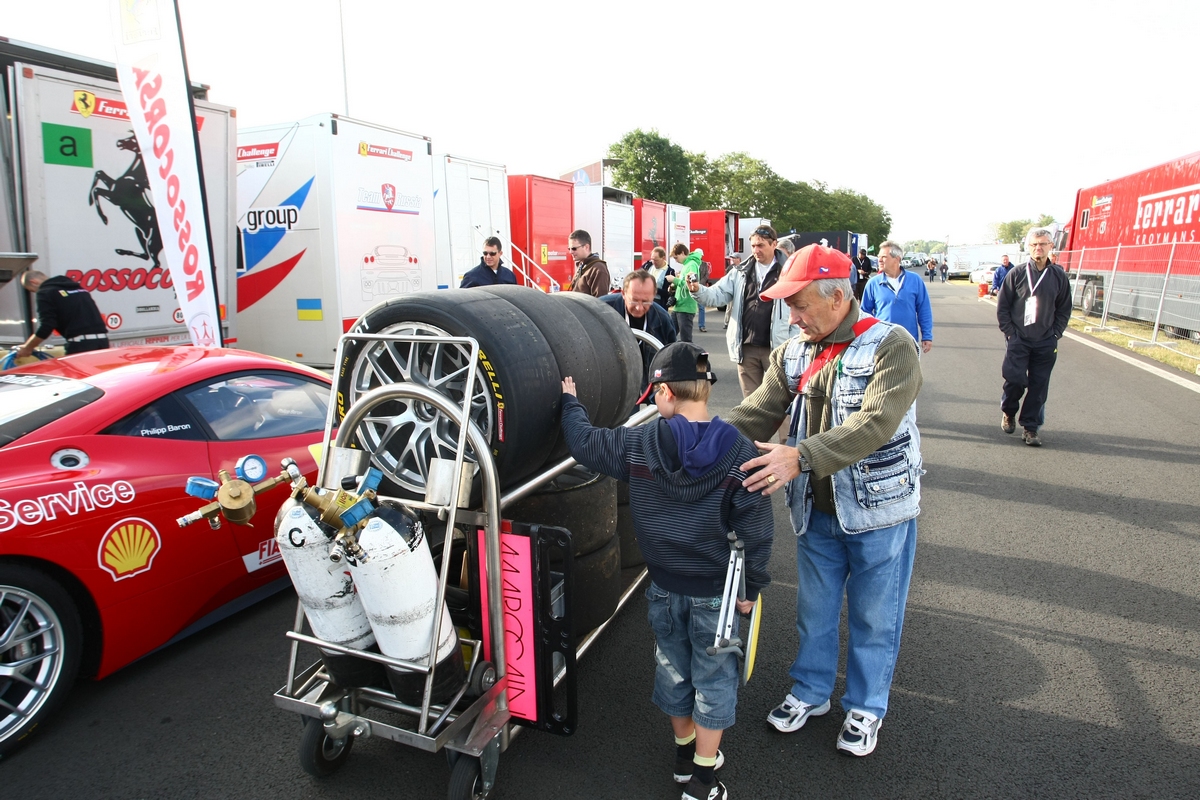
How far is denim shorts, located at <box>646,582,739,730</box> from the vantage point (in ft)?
8.16

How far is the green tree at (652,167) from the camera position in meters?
61.0

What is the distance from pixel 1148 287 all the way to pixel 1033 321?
12.7 meters

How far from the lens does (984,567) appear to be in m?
4.59

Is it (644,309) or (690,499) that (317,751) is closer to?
(690,499)

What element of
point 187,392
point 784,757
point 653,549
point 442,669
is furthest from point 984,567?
point 187,392

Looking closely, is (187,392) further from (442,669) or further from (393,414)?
(442,669)

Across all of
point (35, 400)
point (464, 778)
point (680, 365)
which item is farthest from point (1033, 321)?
point (35, 400)

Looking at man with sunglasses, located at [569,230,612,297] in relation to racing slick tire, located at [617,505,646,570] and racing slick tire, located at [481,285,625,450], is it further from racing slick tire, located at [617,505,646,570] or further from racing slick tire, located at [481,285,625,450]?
racing slick tire, located at [481,285,625,450]

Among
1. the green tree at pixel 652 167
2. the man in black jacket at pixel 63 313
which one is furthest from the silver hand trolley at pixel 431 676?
the green tree at pixel 652 167

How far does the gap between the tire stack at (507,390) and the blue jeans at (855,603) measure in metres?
0.90

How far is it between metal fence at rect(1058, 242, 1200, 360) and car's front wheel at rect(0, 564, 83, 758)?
1564 centimetres

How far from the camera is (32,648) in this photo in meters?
2.92

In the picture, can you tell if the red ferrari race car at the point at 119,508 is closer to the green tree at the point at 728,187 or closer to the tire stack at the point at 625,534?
the tire stack at the point at 625,534

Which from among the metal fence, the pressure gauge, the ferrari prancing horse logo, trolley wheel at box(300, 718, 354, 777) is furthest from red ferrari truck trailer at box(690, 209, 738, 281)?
trolley wheel at box(300, 718, 354, 777)
